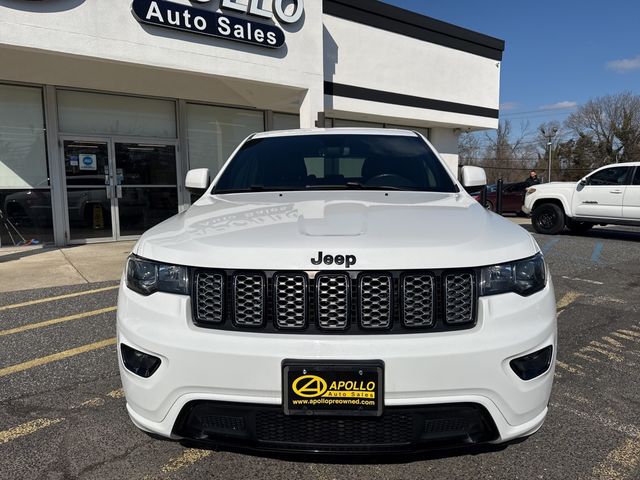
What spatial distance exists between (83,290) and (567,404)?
532cm

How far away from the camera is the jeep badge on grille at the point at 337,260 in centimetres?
177

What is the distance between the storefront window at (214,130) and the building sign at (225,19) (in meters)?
2.66

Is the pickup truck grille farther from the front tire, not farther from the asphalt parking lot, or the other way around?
the front tire

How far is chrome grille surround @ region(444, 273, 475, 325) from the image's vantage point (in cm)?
181

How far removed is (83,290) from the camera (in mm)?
5730

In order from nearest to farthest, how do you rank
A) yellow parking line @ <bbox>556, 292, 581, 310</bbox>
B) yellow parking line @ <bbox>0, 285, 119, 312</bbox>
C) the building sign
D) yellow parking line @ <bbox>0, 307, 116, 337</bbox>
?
yellow parking line @ <bbox>0, 307, 116, 337</bbox> → yellow parking line @ <bbox>556, 292, 581, 310</bbox> → yellow parking line @ <bbox>0, 285, 119, 312</bbox> → the building sign

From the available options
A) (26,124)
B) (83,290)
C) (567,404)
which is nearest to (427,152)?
(567,404)

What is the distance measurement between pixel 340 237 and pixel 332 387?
0.58 m

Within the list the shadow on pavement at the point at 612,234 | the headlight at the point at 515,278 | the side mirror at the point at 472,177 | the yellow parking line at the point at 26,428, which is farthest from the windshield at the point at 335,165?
the shadow on pavement at the point at 612,234

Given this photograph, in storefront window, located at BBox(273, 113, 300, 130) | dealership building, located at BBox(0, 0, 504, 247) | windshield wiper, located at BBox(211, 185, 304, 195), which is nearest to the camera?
windshield wiper, located at BBox(211, 185, 304, 195)

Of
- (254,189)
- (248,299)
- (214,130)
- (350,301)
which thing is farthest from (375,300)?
(214,130)

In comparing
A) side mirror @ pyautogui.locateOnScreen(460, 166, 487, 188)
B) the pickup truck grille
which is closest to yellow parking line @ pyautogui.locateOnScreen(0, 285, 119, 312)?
the pickup truck grille

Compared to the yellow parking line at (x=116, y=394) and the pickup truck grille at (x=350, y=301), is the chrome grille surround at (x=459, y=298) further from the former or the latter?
the yellow parking line at (x=116, y=394)

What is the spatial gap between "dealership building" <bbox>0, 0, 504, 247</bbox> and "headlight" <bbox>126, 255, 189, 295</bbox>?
6.81 m
